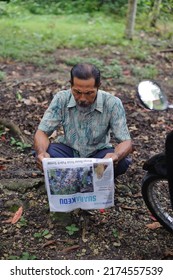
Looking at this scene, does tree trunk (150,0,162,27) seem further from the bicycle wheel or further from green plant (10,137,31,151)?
the bicycle wheel

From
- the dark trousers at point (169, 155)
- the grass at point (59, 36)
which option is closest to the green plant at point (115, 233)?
the dark trousers at point (169, 155)

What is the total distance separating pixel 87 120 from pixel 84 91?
0.34m

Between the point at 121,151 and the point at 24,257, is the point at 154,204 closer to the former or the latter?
the point at 121,151

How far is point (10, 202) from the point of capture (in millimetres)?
3475

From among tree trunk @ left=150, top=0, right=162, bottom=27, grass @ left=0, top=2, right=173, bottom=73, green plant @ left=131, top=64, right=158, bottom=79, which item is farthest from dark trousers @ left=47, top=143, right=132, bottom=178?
tree trunk @ left=150, top=0, right=162, bottom=27

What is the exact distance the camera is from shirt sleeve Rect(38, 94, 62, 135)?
3297 mm

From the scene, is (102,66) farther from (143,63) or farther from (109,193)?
(109,193)

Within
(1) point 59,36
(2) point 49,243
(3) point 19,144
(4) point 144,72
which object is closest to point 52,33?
(1) point 59,36

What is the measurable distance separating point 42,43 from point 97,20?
291 cm

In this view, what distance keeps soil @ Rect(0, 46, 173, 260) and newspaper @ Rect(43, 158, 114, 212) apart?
29 cm

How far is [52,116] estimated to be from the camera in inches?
130

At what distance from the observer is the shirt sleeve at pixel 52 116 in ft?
10.8

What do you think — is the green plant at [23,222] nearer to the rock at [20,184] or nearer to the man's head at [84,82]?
the rock at [20,184]

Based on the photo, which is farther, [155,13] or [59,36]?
[155,13]
